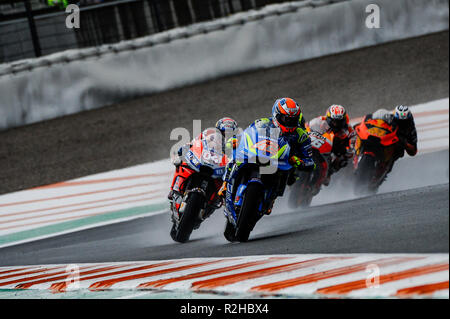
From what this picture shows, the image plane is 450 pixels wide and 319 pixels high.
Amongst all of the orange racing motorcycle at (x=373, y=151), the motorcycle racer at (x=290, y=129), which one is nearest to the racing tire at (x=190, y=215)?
the motorcycle racer at (x=290, y=129)

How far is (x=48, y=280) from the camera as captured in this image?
6.62m

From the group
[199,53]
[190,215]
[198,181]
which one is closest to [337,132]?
[198,181]

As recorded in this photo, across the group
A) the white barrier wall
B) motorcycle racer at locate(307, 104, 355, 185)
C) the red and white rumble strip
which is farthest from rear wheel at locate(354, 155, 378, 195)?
the white barrier wall

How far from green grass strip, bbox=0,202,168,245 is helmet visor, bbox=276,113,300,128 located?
3624mm

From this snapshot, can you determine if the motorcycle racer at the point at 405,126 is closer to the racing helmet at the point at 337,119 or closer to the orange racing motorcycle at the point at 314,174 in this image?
the racing helmet at the point at 337,119

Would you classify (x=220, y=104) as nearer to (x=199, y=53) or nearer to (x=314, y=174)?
(x=199, y=53)

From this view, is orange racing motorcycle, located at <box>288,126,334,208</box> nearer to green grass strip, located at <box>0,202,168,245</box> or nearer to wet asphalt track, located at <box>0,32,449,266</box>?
wet asphalt track, located at <box>0,32,449,266</box>

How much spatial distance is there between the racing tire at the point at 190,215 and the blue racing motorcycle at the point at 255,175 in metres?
0.52

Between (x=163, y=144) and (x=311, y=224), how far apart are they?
6944 millimetres

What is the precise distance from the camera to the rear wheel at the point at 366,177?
33.2 feet

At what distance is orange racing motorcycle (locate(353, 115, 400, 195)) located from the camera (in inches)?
396

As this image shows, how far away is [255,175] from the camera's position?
7.20 m

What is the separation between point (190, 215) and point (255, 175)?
106cm
